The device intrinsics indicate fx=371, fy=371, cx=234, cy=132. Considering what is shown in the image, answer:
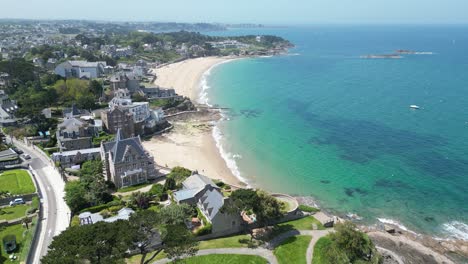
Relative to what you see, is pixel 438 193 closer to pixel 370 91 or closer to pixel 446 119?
pixel 446 119

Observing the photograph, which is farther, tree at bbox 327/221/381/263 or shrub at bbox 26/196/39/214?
shrub at bbox 26/196/39/214

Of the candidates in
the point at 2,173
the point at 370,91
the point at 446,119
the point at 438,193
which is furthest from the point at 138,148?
the point at 370,91

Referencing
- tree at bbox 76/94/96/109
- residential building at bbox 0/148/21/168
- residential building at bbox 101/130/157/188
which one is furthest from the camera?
tree at bbox 76/94/96/109

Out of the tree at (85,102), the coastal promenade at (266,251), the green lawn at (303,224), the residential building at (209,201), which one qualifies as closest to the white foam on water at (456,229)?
the green lawn at (303,224)

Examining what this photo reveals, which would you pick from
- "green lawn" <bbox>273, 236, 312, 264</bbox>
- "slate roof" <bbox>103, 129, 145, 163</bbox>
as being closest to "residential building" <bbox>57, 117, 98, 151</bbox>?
"slate roof" <bbox>103, 129, 145, 163</bbox>

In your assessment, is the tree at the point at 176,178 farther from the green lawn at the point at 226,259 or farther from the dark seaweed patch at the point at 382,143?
the dark seaweed patch at the point at 382,143

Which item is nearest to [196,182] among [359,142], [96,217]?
[96,217]

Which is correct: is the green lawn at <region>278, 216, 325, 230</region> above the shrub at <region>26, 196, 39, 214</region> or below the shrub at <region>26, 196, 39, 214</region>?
below

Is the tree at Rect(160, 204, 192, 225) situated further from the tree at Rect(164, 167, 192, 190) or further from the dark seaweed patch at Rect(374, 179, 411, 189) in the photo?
the dark seaweed patch at Rect(374, 179, 411, 189)
